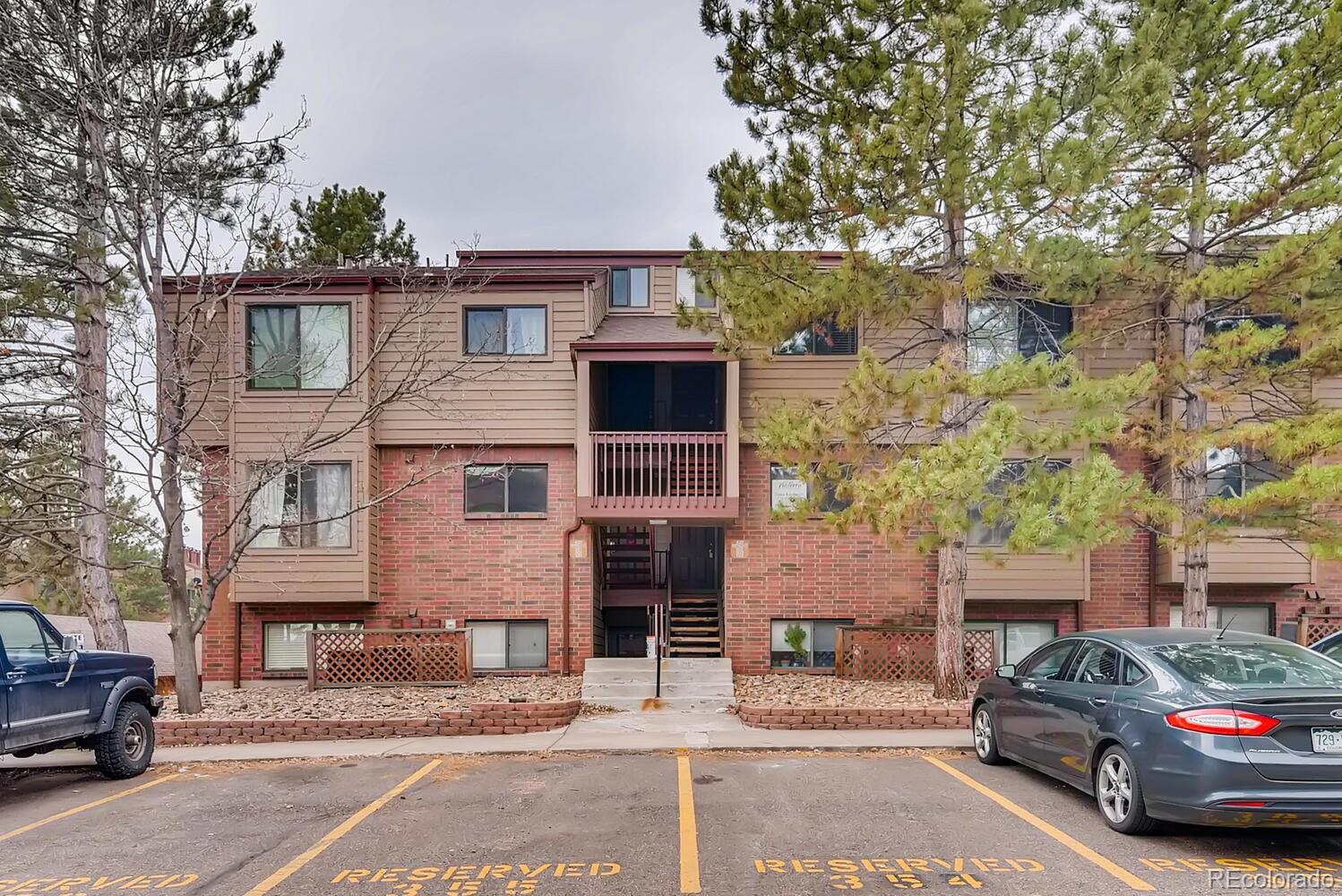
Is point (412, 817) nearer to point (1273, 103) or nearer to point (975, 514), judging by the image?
point (975, 514)

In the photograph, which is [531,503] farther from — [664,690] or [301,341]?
[301,341]

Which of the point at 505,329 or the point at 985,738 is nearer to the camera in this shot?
the point at 985,738

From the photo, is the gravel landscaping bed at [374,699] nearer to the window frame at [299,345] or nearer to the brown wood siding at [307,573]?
the brown wood siding at [307,573]

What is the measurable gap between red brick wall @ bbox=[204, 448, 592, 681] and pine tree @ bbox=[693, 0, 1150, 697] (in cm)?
500

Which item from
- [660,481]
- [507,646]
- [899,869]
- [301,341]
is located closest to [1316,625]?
[660,481]

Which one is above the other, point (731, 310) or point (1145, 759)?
point (731, 310)

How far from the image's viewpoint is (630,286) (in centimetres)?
1853

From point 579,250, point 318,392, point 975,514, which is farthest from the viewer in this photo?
point 579,250

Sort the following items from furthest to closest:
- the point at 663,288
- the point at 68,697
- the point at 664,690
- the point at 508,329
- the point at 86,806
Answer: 1. the point at 663,288
2. the point at 508,329
3. the point at 664,690
4. the point at 68,697
5. the point at 86,806

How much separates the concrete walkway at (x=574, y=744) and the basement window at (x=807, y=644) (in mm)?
4495

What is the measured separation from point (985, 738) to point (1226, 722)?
10.3ft

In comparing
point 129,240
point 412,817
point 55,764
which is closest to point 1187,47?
point 412,817

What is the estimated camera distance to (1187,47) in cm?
1016

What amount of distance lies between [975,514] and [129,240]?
1209cm
